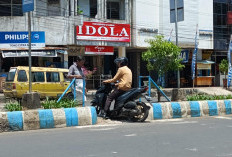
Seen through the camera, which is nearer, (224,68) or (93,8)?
(93,8)

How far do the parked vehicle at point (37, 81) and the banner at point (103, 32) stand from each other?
5.20 metres

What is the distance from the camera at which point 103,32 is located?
22.9 metres

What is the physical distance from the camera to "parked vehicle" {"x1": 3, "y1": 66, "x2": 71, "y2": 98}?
1576cm

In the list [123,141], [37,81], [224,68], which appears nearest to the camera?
[123,141]

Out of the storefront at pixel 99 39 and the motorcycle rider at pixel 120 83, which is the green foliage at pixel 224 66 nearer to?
the storefront at pixel 99 39

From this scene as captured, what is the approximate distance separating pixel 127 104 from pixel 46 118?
1985 millimetres

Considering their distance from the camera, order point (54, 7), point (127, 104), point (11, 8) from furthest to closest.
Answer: point (54, 7) → point (11, 8) → point (127, 104)

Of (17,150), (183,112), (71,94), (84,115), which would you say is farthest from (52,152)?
(183,112)

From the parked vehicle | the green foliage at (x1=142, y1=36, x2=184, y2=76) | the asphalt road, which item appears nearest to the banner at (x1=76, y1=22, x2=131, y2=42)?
the parked vehicle

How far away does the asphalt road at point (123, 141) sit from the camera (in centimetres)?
508

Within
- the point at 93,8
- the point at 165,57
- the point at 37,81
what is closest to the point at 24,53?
the point at 37,81

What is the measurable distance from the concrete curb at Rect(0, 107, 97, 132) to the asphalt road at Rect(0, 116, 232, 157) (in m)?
0.26

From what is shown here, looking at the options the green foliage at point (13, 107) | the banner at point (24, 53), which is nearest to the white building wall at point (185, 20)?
the banner at point (24, 53)

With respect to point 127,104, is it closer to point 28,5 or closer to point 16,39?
point 28,5
